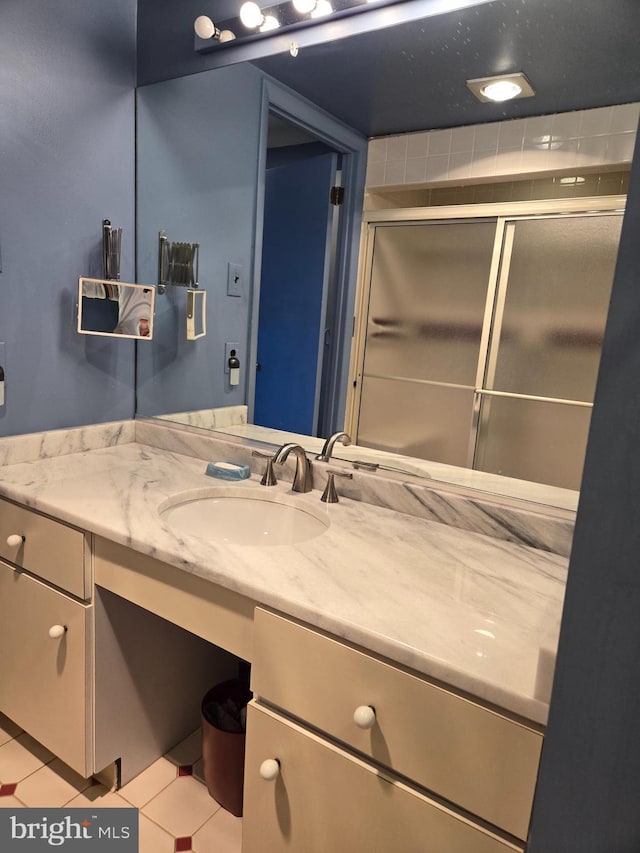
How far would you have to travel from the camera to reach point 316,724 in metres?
0.86

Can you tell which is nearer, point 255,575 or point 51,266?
point 255,575

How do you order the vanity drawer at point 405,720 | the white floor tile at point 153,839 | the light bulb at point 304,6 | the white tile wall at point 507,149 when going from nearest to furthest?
the vanity drawer at point 405,720 → the white tile wall at point 507,149 → the white floor tile at point 153,839 → the light bulb at point 304,6

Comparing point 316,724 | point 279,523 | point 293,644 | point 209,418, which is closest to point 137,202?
point 209,418

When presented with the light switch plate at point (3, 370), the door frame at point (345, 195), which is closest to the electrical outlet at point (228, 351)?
the door frame at point (345, 195)

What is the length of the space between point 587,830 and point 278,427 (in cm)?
123

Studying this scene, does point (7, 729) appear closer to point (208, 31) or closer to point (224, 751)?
point (224, 751)

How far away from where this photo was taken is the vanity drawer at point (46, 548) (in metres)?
1.22

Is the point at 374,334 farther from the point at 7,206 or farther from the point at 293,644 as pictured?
the point at 7,206

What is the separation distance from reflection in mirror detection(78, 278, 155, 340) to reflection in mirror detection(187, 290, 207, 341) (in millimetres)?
122

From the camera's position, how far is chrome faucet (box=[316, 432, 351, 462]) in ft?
4.75

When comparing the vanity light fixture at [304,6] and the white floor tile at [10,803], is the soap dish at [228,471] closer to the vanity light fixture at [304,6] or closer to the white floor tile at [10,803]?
the white floor tile at [10,803]

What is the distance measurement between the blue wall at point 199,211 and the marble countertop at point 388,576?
19.7 inches

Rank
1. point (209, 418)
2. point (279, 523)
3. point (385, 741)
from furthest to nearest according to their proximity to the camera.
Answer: point (209, 418) → point (279, 523) → point (385, 741)

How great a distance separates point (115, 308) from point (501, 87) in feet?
3.94
